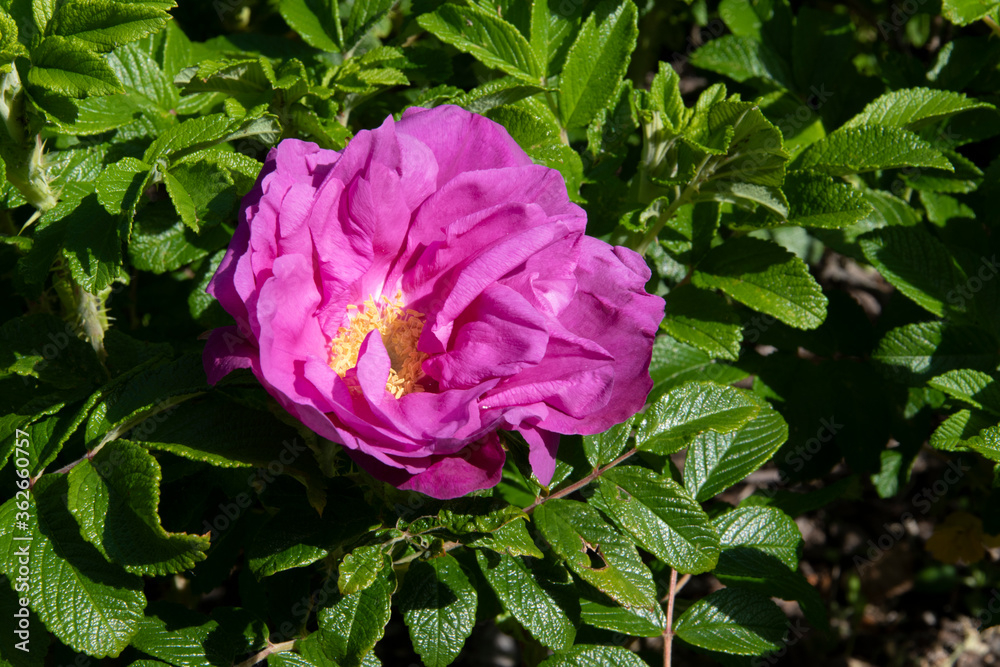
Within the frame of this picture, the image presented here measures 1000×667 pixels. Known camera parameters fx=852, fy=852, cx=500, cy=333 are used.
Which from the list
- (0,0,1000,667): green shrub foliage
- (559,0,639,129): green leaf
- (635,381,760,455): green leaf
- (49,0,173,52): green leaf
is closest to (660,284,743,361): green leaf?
(0,0,1000,667): green shrub foliage

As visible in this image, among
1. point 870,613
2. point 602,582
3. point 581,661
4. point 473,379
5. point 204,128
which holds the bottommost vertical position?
point 870,613

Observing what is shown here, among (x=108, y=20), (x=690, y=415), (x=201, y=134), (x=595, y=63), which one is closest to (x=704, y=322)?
(x=690, y=415)

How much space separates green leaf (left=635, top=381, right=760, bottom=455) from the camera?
1621 millimetres

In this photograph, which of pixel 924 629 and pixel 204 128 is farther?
pixel 924 629

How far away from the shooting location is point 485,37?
1820 millimetres

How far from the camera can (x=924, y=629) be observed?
354 centimetres

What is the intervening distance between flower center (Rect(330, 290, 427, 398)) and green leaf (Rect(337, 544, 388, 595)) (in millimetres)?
270

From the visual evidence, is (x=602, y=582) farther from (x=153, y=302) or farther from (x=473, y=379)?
(x=153, y=302)

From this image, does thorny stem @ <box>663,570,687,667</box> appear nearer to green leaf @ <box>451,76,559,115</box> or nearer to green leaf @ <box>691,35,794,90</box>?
green leaf @ <box>451,76,559,115</box>

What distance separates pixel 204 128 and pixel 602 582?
3.50 ft

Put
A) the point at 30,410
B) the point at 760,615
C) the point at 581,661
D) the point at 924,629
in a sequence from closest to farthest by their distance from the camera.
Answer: the point at 30,410, the point at 581,661, the point at 760,615, the point at 924,629

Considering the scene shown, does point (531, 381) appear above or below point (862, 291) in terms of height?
above

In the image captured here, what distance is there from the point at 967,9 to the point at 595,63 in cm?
85

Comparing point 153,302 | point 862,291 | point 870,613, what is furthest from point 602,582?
point 862,291
